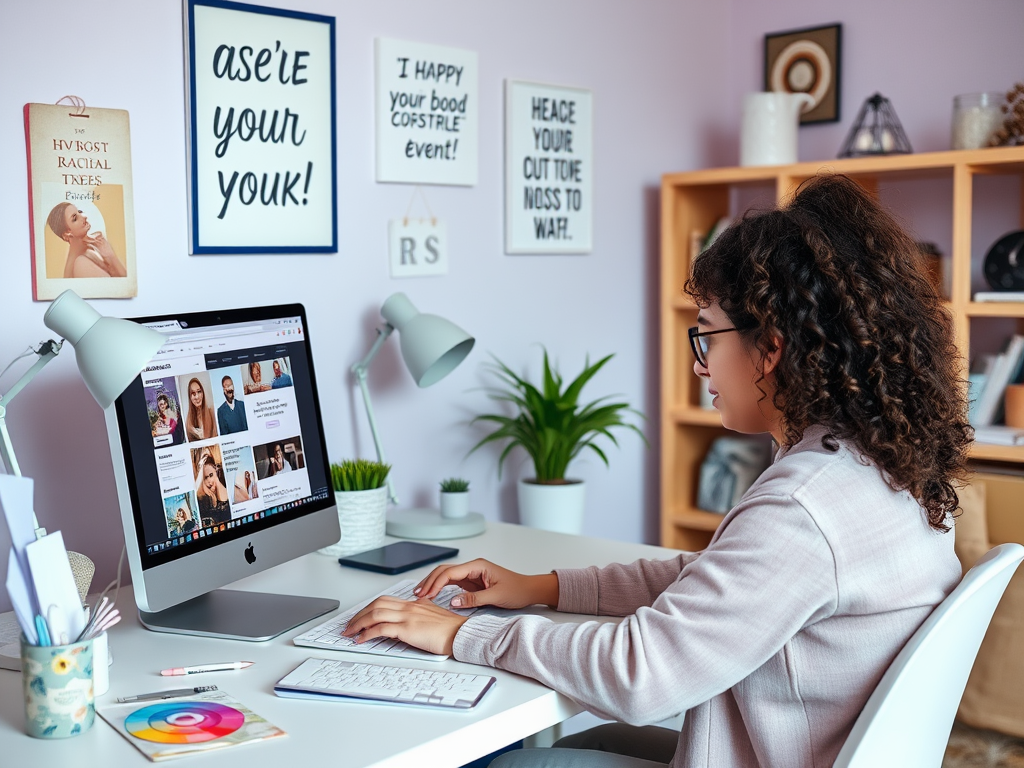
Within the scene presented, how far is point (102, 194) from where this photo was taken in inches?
70.4

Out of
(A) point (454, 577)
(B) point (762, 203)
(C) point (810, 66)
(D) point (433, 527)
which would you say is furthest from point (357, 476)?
(C) point (810, 66)

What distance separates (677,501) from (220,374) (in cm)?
172

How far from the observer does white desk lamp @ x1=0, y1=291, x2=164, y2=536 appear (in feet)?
4.10

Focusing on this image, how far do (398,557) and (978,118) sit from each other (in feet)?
5.56

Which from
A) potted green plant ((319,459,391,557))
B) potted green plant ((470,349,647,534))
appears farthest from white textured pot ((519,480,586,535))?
potted green plant ((319,459,391,557))

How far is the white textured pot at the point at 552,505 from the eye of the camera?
2.43 metres

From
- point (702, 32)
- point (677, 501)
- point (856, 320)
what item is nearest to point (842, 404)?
point (856, 320)

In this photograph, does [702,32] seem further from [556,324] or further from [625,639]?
[625,639]

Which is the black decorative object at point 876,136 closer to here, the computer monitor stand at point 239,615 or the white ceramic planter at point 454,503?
the white ceramic planter at point 454,503

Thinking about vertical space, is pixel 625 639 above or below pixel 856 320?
below

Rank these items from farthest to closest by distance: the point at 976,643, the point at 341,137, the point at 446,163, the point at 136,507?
the point at 446,163, the point at 341,137, the point at 136,507, the point at 976,643

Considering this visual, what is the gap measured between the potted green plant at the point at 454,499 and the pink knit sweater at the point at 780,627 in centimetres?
88

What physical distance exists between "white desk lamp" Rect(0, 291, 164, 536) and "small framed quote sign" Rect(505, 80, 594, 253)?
1340 millimetres

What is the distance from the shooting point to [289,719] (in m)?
1.18
